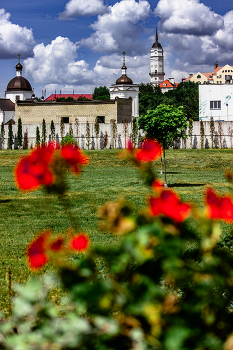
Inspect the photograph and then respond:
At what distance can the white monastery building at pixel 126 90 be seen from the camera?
6228 centimetres

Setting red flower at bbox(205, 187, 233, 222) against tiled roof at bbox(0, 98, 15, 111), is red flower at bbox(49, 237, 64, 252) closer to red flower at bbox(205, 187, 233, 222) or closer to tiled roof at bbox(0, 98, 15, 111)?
red flower at bbox(205, 187, 233, 222)

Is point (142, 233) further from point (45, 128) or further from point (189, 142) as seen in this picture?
point (45, 128)

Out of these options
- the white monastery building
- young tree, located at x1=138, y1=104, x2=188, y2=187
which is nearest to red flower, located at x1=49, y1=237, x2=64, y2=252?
young tree, located at x1=138, y1=104, x2=188, y2=187

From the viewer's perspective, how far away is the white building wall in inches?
1476

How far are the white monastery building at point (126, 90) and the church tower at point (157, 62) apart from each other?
86201 mm

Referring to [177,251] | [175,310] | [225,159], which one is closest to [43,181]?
[177,251]

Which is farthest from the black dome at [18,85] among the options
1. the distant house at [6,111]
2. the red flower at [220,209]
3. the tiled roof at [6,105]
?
the red flower at [220,209]

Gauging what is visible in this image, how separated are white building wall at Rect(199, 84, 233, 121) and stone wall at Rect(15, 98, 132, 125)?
37.4 feet

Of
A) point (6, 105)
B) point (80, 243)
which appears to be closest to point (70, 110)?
point (6, 105)

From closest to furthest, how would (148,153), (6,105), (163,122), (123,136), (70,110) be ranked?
(148,153), (163,122), (123,136), (70,110), (6,105)

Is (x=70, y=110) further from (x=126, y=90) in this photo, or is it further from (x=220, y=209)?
(x=220, y=209)

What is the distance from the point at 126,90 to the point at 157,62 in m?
92.6

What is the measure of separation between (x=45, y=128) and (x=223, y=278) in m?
36.7

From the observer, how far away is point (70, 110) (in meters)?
45.9
